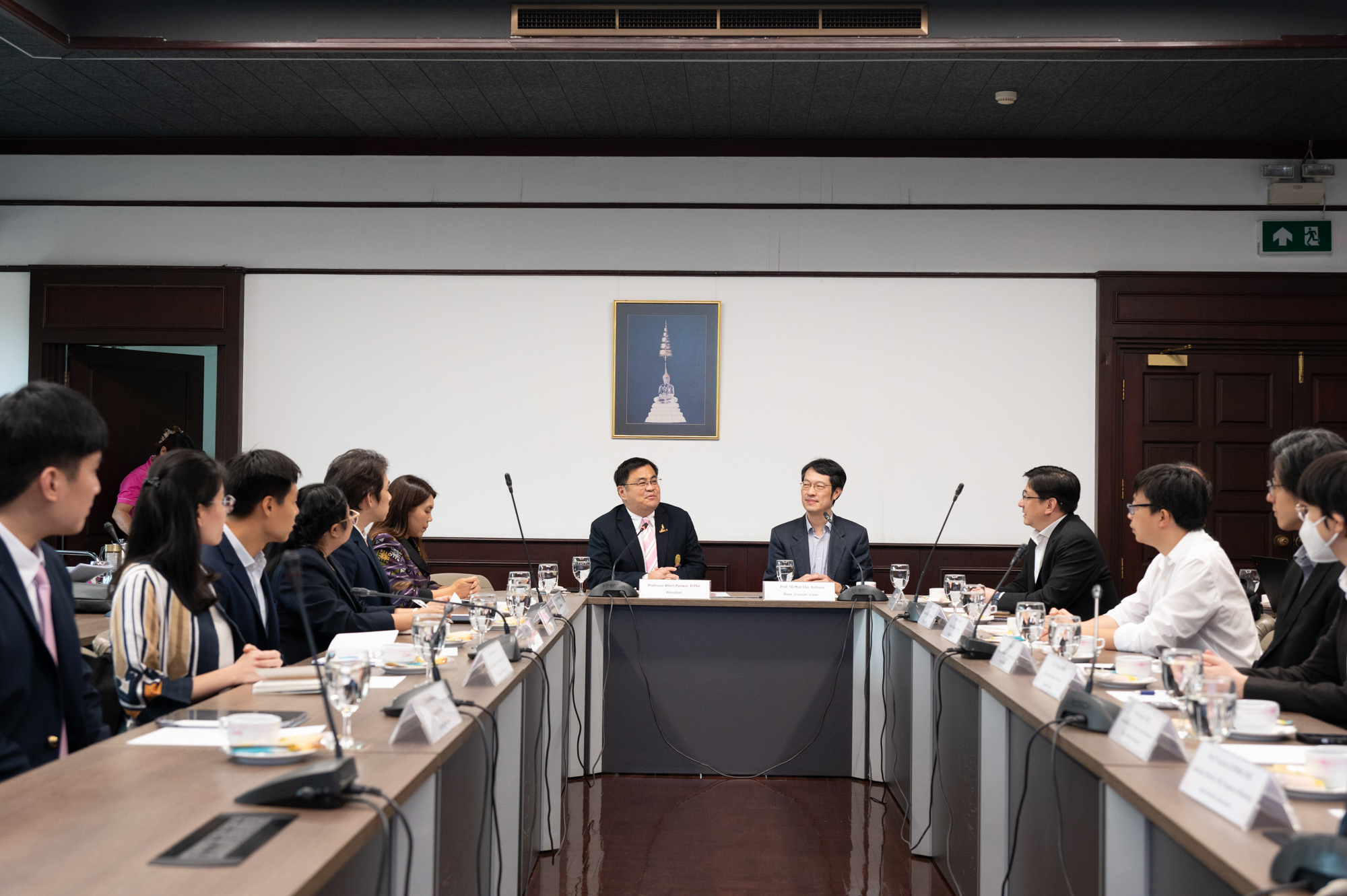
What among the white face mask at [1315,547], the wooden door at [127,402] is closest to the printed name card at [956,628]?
the white face mask at [1315,547]

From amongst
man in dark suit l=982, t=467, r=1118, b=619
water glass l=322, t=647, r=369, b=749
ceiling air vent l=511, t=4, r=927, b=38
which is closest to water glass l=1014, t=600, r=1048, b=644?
man in dark suit l=982, t=467, r=1118, b=619

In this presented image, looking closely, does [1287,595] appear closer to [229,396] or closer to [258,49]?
[258,49]

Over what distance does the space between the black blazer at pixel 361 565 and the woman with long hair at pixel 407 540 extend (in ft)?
0.80

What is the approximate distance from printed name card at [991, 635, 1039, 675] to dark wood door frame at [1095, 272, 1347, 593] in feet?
11.5

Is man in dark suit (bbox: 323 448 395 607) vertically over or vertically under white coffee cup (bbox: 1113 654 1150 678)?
over

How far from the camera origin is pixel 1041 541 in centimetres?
409

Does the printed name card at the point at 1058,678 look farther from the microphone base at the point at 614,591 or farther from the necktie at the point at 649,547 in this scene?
the necktie at the point at 649,547

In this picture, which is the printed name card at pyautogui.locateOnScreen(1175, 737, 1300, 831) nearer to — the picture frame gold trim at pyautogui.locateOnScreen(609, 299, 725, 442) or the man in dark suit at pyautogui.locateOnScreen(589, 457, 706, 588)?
the man in dark suit at pyautogui.locateOnScreen(589, 457, 706, 588)

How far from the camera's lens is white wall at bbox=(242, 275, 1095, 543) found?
5727 mm

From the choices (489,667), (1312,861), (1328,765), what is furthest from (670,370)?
(1312,861)

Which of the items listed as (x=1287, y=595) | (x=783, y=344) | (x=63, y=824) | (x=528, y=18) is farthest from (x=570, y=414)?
(x=63, y=824)

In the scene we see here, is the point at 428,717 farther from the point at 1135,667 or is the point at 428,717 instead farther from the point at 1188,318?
the point at 1188,318

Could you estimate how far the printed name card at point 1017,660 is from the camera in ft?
7.97

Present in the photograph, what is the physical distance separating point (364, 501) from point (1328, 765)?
2.85m
